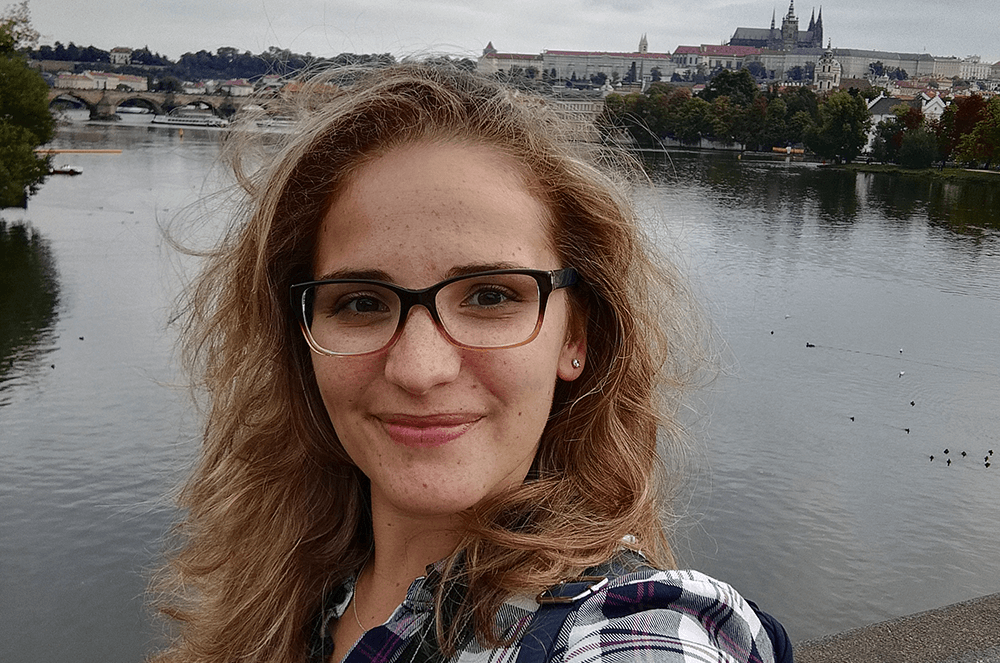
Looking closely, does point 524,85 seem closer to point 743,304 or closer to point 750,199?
point 743,304

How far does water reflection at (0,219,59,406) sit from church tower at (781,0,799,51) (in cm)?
11068

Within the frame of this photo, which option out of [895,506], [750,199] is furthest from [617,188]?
[750,199]

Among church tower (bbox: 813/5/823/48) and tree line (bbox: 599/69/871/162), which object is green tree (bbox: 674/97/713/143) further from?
church tower (bbox: 813/5/823/48)

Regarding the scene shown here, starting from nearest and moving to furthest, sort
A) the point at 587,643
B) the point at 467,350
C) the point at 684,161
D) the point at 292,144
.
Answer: the point at 587,643 < the point at 467,350 < the point at 292,144 < the point at 684,161

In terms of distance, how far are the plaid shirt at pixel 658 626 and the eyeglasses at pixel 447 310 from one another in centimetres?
28

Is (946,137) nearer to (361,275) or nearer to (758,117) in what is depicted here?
(758,117)

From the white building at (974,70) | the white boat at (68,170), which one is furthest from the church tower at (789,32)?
the white boat at (68,170)

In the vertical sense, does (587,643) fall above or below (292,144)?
below

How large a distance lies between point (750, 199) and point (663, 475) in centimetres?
3489

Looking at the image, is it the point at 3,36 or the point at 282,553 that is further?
the point at 3,36

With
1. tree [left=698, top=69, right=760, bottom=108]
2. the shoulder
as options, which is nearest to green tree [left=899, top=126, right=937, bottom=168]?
tree [left=698, top=69, right=760, bottom=108]

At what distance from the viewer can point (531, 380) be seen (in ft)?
3.39

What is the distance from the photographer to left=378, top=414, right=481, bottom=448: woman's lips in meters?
1.00

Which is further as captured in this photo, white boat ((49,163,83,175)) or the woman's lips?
white boat ((49,163,83,175))
